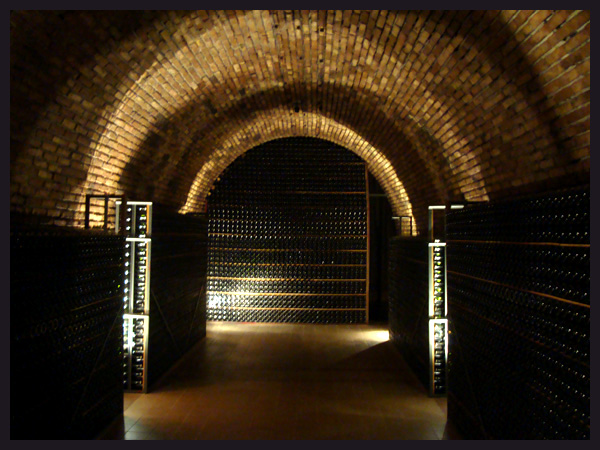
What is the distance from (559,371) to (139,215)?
14.6ft

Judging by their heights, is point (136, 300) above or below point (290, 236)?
below

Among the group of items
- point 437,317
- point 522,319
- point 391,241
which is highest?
point 391,241

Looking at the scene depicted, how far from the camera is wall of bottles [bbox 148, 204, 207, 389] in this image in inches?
205

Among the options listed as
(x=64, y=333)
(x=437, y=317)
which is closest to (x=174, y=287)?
(x=64, y=333)

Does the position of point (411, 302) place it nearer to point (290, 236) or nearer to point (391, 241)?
point (391, 241)

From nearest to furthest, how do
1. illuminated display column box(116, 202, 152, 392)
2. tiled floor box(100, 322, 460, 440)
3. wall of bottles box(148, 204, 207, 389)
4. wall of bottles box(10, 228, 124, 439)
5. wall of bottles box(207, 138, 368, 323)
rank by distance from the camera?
wall of bottles box(10, 228, 124, 439), tiled floor box(100, 322, 460, 440), illuminated display column box(116, 202, 152, 392), wall of bottles box(148, 204, 207, 389), wall of bottles box(207, 138, 368, 323)

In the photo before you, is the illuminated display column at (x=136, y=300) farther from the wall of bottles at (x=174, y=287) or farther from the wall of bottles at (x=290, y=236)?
the wall of bottles at (x=290, y=236)

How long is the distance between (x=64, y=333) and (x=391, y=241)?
17.8 feet

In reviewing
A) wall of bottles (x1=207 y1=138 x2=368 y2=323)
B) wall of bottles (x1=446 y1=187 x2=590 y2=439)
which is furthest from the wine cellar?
wall of bottles (x1=207 y1=138 x2=368 y2=323)

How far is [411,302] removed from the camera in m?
5.91

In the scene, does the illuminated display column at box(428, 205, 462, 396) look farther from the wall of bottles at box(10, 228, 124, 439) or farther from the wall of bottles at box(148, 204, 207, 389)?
the wall of bottles at box(10, 228, 124, 439)

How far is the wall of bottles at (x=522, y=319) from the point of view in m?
2.40

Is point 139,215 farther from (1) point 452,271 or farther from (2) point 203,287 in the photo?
(1) point 452,271

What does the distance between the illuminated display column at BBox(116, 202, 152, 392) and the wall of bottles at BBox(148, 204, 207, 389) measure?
0.12 metres
